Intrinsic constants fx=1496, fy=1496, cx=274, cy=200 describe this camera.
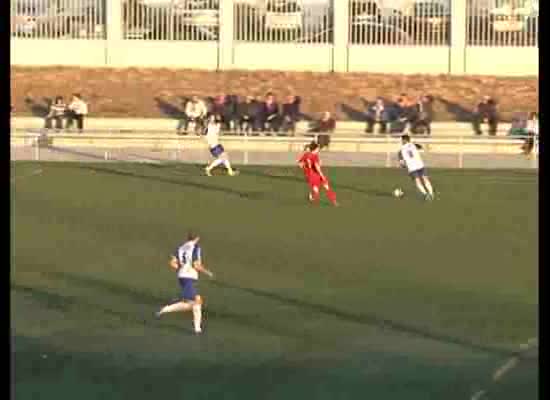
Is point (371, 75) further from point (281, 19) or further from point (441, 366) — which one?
point (441, 366)

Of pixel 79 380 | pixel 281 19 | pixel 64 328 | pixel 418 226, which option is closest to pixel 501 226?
pixel 418 226

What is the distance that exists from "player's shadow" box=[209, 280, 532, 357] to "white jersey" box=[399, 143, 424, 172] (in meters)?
8.82

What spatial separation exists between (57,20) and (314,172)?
19921 mm

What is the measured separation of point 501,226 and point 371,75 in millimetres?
19989

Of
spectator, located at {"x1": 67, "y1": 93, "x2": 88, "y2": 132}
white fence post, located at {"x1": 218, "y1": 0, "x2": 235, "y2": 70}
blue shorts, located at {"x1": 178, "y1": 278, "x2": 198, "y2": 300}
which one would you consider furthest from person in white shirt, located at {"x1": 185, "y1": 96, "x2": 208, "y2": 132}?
blue shorts, located at {"x1": 178, "y1": 278, "x2": 198, "y2": 300}

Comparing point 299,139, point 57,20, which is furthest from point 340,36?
point 299,139

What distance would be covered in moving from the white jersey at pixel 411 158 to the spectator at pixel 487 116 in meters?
11.3

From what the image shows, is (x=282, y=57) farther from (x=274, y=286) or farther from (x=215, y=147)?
(x=274, y=286)

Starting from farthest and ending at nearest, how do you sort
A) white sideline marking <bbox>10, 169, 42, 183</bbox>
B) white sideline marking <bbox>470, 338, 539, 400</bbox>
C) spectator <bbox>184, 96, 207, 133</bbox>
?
spectator <bbox>184, 96, 207, 133</bbox> → white sideline marking <bbox>10, 169, 42, 183</bbox> → white sideline marking <bbox>470, 338, 539, 400</bbox>

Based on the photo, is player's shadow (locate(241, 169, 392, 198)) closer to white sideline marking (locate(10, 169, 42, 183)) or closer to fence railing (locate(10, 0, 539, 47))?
white sideline marking (locate(10, 169, 42, 183))

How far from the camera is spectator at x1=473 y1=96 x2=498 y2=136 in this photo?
39.8m

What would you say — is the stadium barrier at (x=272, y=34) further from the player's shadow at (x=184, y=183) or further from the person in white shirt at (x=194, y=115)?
the player's shadow at (x=184, y=183)

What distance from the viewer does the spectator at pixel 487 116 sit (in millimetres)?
39781

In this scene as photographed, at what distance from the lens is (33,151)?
36.5 m
